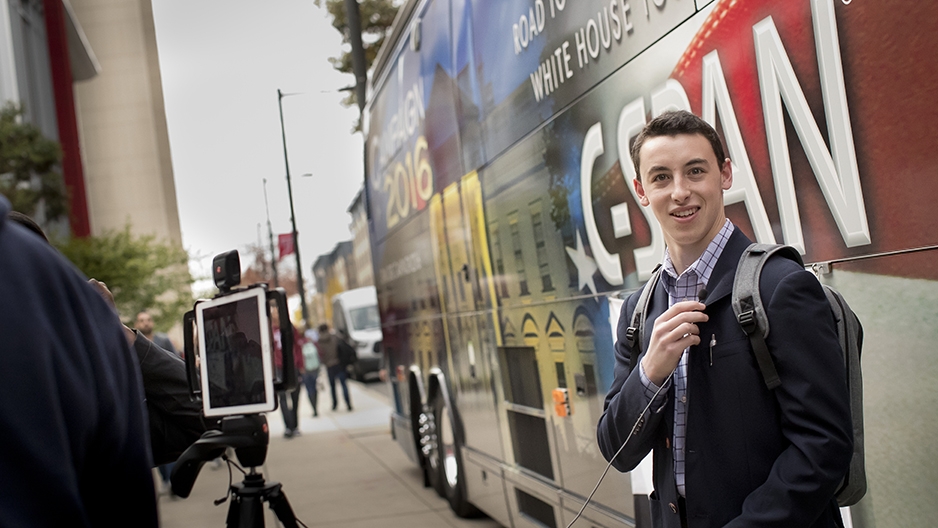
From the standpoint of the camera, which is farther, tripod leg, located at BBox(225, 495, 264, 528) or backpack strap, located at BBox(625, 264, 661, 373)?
tripod leg, located at BBox(225, 495, 264, 528)

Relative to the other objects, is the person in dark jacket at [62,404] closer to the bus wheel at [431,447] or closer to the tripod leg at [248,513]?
the tripod leg at [248,513]

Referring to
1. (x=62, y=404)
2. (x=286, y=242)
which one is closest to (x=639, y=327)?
(x=62, y=404)

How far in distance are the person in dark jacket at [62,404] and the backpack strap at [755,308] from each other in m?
1.21

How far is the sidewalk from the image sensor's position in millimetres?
8203

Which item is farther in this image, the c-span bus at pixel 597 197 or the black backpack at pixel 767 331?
the c-span bus at pixel 597 197

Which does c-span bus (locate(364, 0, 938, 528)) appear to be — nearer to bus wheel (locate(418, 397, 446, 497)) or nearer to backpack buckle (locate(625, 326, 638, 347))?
bus wheel (locate(418, 397, 446, 497))

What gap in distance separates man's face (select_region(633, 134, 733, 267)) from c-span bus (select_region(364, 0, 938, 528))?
459 mm

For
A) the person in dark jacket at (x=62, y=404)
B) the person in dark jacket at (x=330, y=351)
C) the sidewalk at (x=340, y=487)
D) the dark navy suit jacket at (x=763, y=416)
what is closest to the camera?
the person in dark jacket at (x=62, y=404)

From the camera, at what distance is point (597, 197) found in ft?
13.1

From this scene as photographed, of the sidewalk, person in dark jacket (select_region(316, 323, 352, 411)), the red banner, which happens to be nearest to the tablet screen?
the sidewalk

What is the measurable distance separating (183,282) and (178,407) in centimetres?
2634

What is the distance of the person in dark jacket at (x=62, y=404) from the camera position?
1168mm

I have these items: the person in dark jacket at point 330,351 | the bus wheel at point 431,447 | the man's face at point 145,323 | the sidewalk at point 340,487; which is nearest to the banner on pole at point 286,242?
the person in dark jacket at point 330,351

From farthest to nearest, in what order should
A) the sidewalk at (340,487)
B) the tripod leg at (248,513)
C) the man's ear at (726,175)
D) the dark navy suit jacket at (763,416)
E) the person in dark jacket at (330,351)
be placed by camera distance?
the person in dark jacket at (330,351) → the sidewalk at (340,487) → the tripod leg at (248,513) → the man's ear at (726,175) → the dark navy suit jacket at (763,416)
